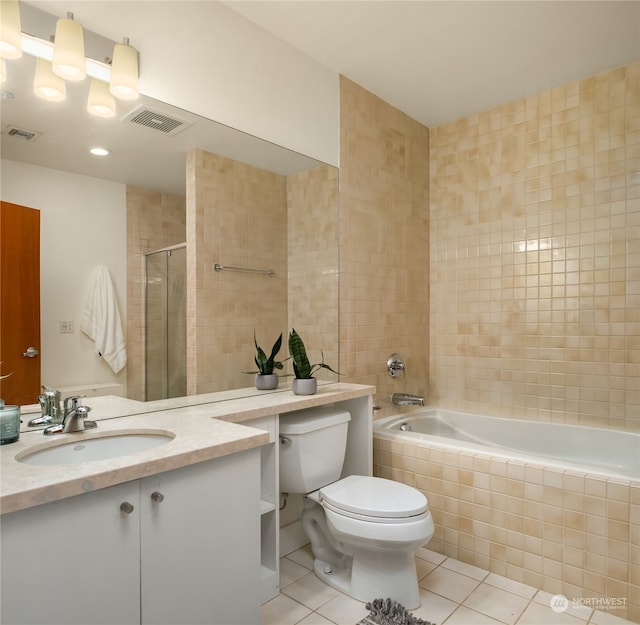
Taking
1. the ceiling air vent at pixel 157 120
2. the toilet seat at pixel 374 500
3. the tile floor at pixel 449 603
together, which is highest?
the ceiling air vent at pixel 157 120

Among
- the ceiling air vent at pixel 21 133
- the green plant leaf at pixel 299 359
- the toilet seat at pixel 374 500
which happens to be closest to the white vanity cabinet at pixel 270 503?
the toilet seat at pixel 374 500

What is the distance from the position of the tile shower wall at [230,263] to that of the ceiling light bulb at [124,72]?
329 mm

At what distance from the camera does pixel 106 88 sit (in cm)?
164

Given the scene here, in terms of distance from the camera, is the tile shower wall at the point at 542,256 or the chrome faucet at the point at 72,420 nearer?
the chrome faucet at the point at 72,420

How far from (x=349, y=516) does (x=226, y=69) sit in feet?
6.47

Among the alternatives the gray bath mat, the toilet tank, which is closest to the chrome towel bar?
the toilet tank

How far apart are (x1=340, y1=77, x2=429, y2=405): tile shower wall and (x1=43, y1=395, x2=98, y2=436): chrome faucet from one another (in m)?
1.43

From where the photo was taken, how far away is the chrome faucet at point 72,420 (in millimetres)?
1383

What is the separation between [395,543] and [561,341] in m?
1.72

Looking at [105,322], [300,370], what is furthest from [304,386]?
[105,322]

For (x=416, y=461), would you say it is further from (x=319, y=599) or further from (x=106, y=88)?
(x=106, y=88)

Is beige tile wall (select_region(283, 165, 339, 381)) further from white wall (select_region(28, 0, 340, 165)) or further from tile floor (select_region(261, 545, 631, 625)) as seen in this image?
tile floor (select_region(261, 545, 631, 625))

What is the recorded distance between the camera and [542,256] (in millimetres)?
2801

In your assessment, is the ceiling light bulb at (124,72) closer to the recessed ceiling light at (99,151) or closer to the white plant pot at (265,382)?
the recessed ceiling light at (99,151)
